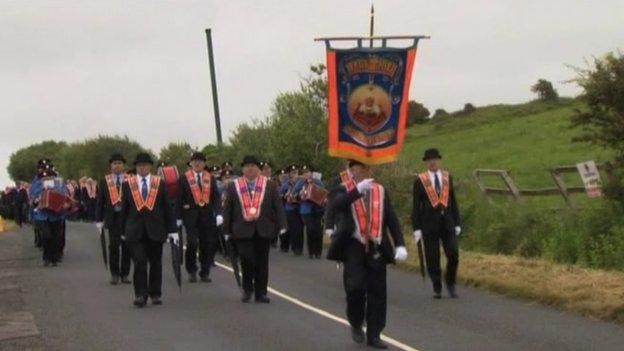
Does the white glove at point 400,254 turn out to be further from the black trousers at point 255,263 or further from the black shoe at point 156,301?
the black shoe at point 156,301

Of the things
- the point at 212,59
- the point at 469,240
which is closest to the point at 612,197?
the point at 469,240

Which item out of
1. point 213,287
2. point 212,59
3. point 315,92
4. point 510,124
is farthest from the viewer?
point 510,124

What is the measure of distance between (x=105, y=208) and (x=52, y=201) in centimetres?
554

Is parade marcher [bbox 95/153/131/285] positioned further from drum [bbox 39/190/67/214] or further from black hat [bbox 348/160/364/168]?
black hat [bbox 348/160/364/168]

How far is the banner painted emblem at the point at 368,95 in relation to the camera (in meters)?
14.3

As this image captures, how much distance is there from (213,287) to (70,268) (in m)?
5.34

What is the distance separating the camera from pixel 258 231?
1602cm

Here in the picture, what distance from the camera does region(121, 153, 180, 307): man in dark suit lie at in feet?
52.4

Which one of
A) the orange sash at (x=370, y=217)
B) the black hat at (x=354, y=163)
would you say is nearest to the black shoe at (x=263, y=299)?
the orange sash at (x=370, y=217)

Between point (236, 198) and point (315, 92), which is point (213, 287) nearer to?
point (236, 198)

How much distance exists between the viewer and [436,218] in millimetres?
16266

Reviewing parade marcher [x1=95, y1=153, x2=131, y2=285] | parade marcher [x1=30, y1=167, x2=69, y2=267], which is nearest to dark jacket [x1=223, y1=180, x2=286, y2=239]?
parade marcher [x1=95, y1=153, x2=131, y2=285]

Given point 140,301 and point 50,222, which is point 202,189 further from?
point 50,222

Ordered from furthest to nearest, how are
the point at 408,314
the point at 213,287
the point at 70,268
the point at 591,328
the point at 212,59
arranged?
the point at 212,59, the point at 70,268, the point at 213,287, the point at 408,314, the point at 591,328
